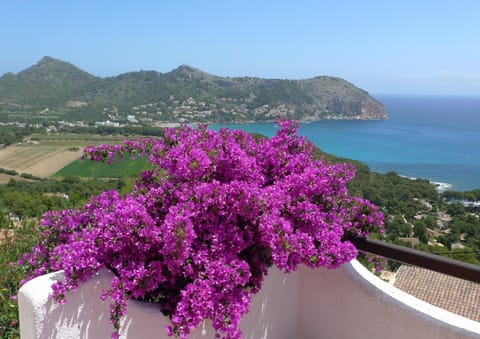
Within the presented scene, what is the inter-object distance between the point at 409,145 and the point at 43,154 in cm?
6770

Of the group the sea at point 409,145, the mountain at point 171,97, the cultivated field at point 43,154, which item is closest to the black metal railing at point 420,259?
the cultivated field at point 43,154

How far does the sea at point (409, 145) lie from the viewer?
194 feet

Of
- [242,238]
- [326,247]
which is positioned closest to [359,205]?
[326,247]

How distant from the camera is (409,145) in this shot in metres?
82.2

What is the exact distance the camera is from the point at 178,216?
59.4 inches

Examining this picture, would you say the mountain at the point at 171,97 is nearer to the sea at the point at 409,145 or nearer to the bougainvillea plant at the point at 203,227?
the sea at the point at 409,145

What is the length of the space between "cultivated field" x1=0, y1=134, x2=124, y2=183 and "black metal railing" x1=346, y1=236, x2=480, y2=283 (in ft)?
129

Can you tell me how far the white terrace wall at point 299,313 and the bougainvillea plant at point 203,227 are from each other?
2.6 inches

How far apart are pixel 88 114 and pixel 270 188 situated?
319 feet

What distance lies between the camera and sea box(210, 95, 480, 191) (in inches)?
2323

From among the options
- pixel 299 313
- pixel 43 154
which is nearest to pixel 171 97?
pixel 43 154

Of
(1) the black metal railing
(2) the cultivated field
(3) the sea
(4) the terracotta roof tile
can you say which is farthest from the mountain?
(1) the black metal railing

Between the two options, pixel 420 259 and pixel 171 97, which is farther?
pixel 171 97

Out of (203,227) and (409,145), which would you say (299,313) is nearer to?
(203,227)
